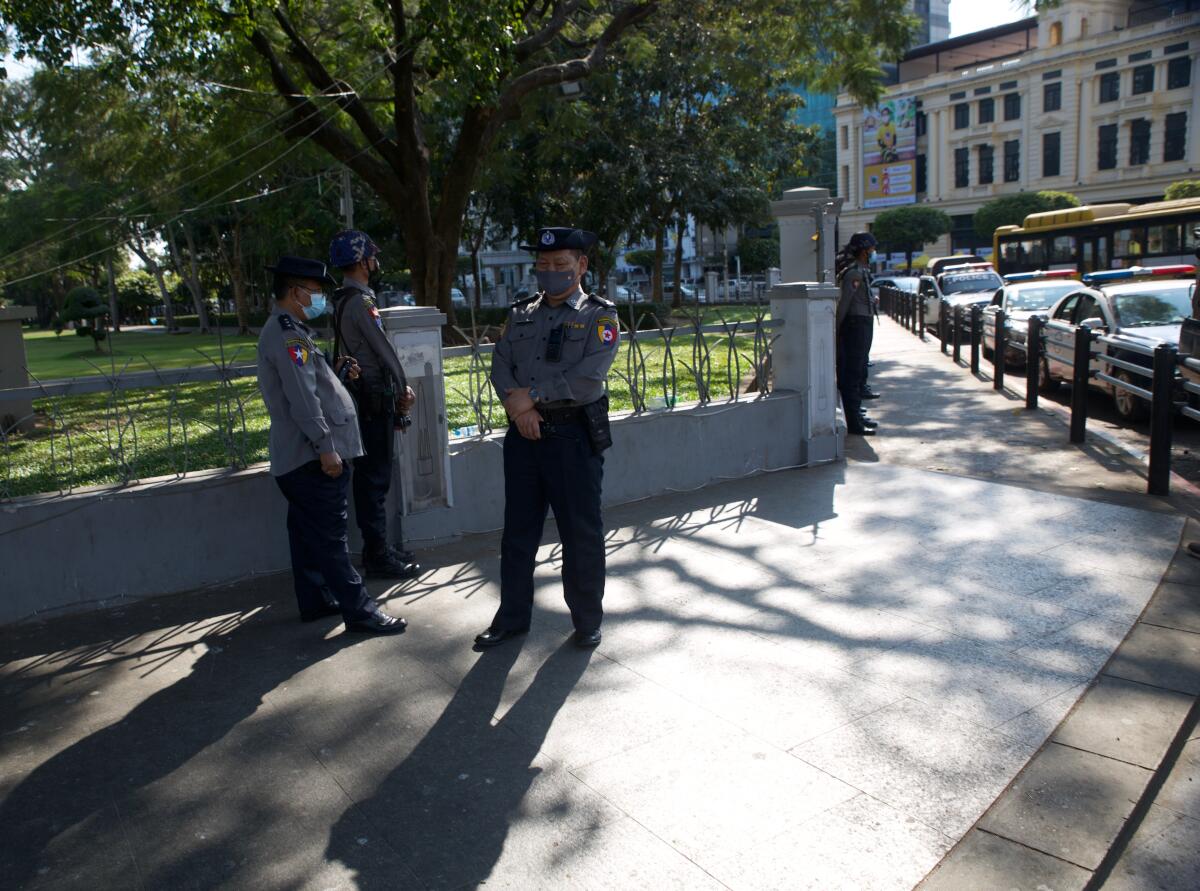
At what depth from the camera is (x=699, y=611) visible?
5.08 metres

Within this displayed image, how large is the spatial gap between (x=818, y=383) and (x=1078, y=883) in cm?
554

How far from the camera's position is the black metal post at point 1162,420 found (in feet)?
23.0

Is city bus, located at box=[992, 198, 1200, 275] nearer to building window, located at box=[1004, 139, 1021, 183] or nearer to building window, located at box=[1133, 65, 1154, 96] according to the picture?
building window, located at box=[1133, 65, 1154, 96]

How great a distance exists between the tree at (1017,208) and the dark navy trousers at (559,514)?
55.5 metres

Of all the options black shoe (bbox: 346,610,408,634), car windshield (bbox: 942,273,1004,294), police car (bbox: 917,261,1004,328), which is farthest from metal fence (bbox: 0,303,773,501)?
car windshield (bbox: 942,273,1004,294)

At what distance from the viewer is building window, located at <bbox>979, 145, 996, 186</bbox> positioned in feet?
224

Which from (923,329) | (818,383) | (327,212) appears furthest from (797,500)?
(327,212)

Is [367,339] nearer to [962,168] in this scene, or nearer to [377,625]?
[377,625]

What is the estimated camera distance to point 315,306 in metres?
4.96

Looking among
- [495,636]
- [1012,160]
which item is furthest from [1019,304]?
[1012,160]

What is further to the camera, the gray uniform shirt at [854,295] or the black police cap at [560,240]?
the gray uniform shirt at [854,295]

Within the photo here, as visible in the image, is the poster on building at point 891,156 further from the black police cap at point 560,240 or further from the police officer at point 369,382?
the black police cap at point 560,240

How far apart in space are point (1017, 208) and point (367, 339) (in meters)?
59.8

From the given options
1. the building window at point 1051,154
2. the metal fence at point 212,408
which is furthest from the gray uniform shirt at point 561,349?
the building window at point 1051,154
